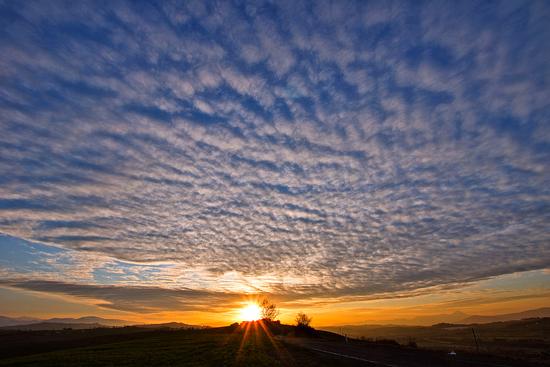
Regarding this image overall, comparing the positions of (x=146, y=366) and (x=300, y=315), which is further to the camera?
(x=300, y=315)

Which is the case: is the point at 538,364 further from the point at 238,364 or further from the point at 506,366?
the point at 238,364

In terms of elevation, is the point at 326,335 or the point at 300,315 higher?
the point at 300,315

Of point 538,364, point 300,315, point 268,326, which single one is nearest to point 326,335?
point 300,315

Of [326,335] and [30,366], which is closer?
[30,366]

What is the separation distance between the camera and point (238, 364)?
27.7 metres

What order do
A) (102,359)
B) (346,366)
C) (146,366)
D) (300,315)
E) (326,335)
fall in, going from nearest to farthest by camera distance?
(346,366)
(146,366)
(102,359)
(326,335)
(300,315)

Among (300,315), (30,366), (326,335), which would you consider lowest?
(30,366)

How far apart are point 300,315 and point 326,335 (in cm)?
2092

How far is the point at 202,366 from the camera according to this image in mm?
27266

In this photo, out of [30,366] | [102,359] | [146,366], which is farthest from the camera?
[102,359]

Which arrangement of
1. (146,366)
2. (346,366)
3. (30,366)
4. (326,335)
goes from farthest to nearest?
(326,335)
(30,366)
(146,366)
(346,366)

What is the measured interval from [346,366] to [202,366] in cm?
1184

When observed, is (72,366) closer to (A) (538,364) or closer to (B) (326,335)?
(A) (538,364)

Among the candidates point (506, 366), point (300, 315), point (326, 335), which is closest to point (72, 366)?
point (506, 366)
